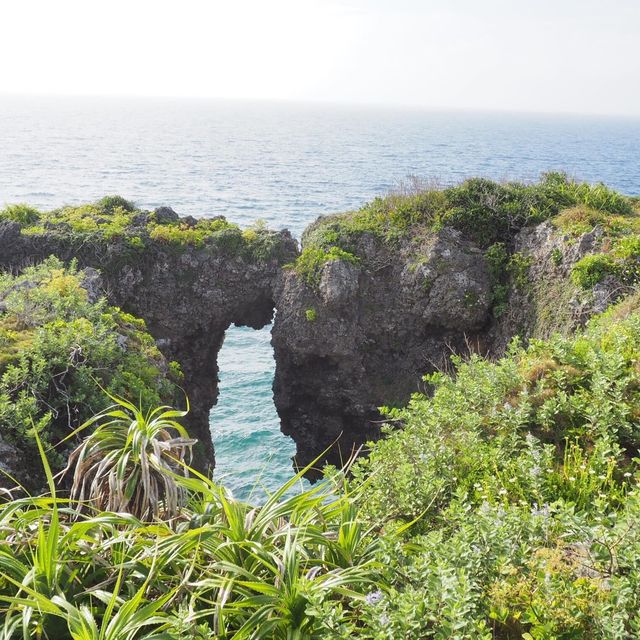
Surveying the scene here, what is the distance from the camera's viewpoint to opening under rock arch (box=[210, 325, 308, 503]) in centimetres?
1841

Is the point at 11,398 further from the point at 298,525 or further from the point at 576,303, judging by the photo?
the point at 576,303

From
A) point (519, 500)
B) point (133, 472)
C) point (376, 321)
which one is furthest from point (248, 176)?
point (519, 500)

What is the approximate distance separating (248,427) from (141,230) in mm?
8893

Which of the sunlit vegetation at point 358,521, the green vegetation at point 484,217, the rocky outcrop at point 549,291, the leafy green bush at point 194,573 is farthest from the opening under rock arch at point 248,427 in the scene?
the leafy green bush at point 194,573

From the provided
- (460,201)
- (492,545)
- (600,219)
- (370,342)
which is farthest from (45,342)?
(600,219)

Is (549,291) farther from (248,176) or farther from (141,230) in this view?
(248,176)

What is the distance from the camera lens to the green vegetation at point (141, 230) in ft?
55.8

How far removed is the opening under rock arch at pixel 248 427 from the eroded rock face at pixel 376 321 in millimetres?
3059

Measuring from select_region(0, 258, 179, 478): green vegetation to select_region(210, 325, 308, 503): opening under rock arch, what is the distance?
25.8ft

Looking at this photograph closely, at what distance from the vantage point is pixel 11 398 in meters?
7.36

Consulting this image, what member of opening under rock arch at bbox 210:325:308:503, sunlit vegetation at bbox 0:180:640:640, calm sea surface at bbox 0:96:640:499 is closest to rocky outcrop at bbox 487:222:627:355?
calm sea surface at bbox 0:96:640:499

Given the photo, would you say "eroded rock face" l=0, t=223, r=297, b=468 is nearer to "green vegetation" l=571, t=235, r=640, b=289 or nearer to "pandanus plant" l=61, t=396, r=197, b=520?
"green vegetation" l=571, t=235, r=640, b=289

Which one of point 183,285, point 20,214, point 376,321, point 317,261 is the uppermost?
point 20,214

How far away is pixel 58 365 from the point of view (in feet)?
25.9
